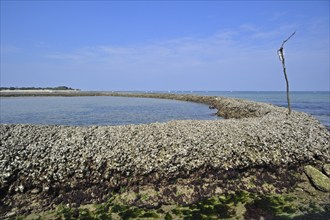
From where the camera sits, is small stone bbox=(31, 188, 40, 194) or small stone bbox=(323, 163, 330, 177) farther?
small stone bbox=(323, 163, 330, 177)

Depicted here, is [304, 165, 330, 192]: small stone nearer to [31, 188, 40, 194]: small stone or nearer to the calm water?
[31, 188, 40, 194]: small stone

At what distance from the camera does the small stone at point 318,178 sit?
794cm

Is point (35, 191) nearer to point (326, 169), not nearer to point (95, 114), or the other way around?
point (326, 169)

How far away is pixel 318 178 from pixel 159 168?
512 centimetres

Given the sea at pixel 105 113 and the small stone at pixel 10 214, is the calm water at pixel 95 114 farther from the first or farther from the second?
the small stone at pixel 10 214

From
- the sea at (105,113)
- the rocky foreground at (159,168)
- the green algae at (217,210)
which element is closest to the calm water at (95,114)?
the sea at (105,113)

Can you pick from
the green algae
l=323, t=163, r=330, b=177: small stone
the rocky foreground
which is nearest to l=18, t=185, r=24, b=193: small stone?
the rocky foreground

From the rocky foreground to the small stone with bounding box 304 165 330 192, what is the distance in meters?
0.03

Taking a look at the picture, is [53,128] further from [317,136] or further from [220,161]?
[317,136]

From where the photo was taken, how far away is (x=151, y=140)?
978 cm

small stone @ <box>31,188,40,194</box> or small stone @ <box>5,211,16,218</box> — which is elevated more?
small stone @ <box>31,188,40,194</box>

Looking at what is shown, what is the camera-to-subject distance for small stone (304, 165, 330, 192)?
794cm

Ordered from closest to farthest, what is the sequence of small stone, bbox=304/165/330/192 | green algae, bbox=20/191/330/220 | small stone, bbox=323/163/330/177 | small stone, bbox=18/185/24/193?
green algae, bbox=20/191/330/220 → small stone, bbox=18/185/24/193 → small stone, bbox=304/165/330/192 → small stone, bbox=323/163/330/177

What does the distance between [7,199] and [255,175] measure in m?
7.76
